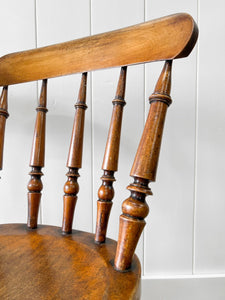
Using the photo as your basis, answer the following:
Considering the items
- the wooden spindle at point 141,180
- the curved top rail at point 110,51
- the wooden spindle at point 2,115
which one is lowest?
the wooden spindle at point 141,180

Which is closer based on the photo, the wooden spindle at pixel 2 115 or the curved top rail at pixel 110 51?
the curved top rail at pixel 110 51

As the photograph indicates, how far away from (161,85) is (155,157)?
10 centimetres

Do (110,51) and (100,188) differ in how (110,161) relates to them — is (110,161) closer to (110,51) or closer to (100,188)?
(100,188)

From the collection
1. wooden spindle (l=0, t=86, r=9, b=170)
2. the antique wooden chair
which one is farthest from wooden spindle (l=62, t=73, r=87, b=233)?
wooden spindle (l=0, t=86, r=9, b=170)

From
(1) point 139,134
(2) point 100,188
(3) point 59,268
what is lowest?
(3) point 59,268

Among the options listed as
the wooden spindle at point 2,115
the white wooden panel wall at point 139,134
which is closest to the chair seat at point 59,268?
the wooden spindle at point 2,115

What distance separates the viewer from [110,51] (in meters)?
0.42

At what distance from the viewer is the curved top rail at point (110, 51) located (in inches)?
13.2

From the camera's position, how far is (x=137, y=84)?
2.34 feet

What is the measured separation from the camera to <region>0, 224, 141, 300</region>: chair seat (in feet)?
0.95

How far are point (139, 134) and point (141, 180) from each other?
0.42 metres

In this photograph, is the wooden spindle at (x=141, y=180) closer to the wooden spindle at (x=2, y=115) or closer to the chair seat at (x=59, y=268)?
the chair seat at (x=59, y=268)

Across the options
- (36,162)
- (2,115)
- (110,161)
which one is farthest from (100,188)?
(2,115)

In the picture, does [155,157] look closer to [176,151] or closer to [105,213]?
[105,213]
